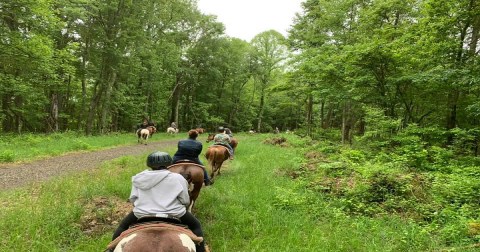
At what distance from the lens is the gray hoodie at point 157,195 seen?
3721 mm

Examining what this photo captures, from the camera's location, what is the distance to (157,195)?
12.6 ft

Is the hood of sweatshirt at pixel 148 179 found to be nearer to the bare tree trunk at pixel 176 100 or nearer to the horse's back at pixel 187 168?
the horse's back at pixel 187 168

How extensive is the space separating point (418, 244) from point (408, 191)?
256 cm

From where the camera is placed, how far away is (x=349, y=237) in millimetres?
5449

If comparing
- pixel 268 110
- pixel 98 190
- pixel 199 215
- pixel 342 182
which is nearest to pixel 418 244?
pixel 342 182

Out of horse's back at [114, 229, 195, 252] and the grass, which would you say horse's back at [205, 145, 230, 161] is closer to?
the grass

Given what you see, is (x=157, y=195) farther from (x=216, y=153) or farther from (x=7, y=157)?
(x=7, y=157)

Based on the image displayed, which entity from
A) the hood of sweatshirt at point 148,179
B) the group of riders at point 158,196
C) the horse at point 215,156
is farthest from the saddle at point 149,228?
the horse at point 215,156

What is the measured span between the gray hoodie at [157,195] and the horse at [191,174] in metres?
2.76

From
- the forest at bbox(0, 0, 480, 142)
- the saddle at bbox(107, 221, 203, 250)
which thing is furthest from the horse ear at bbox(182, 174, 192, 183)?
the forest at bbox(0, 0, 480, 142)

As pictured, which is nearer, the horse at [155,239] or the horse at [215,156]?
the horse at [155,239]

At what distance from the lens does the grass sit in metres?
5.10

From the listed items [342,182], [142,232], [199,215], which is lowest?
[199,215]

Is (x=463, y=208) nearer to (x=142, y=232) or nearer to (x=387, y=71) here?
(x=142, y=232)
